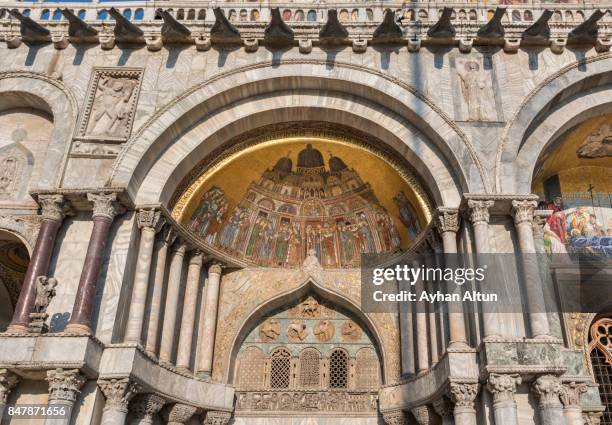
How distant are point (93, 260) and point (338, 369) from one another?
650cm

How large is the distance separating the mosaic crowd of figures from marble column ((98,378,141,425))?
4.50 metres

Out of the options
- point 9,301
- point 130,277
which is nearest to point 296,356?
point 130,277

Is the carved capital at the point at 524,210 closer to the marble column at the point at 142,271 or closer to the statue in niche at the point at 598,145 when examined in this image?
the statue in niche at the point at 598,145

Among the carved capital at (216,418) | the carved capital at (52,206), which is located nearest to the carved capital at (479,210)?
the carved capital at (216,418)

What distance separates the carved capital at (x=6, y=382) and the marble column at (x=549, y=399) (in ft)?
29.0

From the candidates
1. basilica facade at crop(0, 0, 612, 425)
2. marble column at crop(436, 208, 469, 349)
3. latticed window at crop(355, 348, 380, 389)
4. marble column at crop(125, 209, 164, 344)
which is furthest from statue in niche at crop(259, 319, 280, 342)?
marble column at crop(436, 208, 469, 349)

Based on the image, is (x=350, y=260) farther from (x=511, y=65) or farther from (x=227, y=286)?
(x=511, y=65)

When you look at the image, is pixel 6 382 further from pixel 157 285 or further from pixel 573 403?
pixel 573 403

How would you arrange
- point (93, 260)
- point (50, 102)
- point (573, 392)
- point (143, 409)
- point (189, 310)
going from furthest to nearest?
point (189, 310)
point (50, 102)
point (573, 392)
point (143, 409)
point (93, 260)

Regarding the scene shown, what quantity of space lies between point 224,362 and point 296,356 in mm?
1819

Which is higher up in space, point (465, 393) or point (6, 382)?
point (465, 393)

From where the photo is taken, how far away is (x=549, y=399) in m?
8.41

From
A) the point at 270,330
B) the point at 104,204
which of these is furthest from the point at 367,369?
the point at 104,204

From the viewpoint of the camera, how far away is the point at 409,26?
39.7 ft
